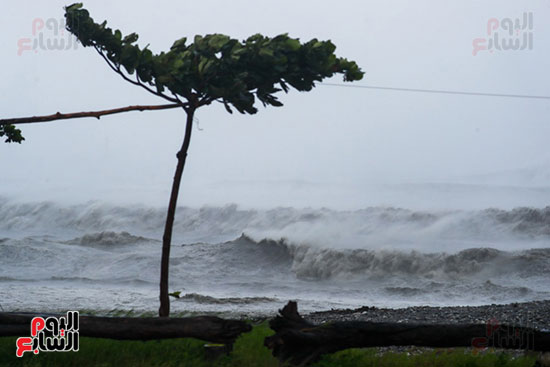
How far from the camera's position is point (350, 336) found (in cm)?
604

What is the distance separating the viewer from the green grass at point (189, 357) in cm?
627

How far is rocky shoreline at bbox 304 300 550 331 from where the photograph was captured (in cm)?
1109

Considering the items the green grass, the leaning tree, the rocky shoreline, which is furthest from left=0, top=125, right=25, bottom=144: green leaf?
the rocky shoreline

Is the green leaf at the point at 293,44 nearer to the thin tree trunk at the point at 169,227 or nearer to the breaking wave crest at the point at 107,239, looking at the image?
the thin tree trunk at the point at 169,227

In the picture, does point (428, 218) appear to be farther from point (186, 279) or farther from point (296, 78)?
point (296, 78)

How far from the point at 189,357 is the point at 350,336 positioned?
165 cm

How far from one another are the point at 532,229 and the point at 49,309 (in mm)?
21247

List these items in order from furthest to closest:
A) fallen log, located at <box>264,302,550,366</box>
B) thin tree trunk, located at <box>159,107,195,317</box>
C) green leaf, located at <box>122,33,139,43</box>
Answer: green leaf, located at <box>122,33,139,43</box> → thin tree trunk, located at <box>159,107,195,317</box> → fallen log, located at <box>264,302,550,366</box>

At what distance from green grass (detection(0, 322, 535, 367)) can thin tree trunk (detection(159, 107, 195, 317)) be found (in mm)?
968

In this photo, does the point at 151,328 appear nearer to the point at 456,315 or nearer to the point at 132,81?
the point at 132,81

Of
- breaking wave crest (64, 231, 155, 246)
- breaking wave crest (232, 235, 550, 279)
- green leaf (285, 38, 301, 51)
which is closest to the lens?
green leaf (285, 38, 301, 51)

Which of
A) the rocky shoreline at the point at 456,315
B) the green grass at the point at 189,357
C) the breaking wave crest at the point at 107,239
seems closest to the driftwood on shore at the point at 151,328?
the green grass at the point at 189,357

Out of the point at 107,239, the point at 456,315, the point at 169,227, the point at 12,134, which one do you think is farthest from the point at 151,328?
the point at 107,239

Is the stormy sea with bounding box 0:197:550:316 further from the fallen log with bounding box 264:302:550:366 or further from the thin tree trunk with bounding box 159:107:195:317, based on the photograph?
the fallen log with bounding box 264:302:550:366
